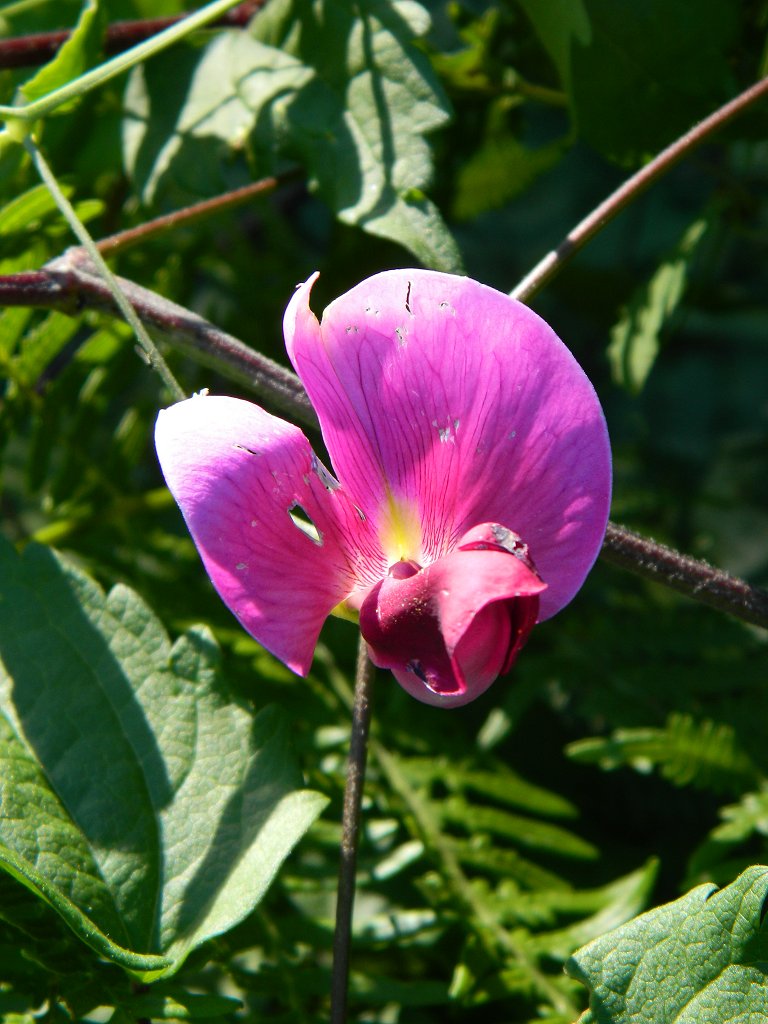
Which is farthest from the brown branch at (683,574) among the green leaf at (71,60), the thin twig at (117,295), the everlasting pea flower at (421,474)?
the green leaf at (71,60)

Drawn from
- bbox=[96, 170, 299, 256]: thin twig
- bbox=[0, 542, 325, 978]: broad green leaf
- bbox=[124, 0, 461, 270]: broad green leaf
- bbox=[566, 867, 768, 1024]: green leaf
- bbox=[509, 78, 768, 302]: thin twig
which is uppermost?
bbox=[124, 0, 461, 270]: broad green leaf

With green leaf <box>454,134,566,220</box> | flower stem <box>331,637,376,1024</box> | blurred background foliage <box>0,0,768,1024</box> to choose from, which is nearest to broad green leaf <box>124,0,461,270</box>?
blurred background foliage <box>0,0,768,1024</box>

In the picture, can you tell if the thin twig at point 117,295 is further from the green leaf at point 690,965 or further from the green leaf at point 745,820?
the green leaf at point 745,820

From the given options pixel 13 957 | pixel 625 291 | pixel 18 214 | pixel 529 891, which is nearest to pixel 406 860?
pixel 529 891

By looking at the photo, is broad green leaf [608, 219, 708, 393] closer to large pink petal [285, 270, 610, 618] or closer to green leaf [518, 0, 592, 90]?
green leaf [518, 0, 592, 90]

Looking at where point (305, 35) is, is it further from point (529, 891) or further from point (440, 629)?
point (529, 891)

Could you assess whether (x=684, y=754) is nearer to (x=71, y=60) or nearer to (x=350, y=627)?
(x=350, y=627)
